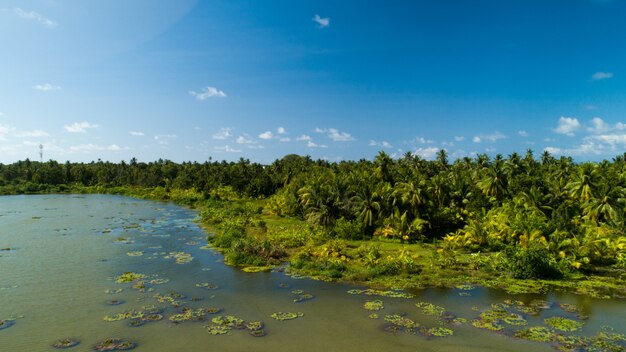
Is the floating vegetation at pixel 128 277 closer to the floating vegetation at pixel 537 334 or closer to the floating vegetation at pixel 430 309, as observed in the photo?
the floating vegetation at pixel 430 309

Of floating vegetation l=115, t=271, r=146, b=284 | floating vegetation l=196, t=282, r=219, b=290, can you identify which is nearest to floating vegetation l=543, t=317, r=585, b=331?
floating vegetation l=196, t=282, r=219, b=290

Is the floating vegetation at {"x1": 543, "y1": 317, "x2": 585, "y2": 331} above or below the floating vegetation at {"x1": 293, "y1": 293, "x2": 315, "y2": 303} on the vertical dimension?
below

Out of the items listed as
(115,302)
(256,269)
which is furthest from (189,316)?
(256,269)

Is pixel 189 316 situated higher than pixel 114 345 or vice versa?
pixel 189 316

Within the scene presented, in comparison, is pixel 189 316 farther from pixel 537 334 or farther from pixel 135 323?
pixel 537 334

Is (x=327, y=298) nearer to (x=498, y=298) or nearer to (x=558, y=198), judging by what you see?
(x=498, y=298)

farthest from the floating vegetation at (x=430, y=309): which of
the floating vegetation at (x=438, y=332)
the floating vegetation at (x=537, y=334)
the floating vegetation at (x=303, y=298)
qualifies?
the floating vegetation at (x=303, y=298)

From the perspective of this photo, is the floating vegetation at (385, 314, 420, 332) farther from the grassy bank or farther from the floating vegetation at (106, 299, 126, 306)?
the floating vegetation at (106, 299, 126, 306)

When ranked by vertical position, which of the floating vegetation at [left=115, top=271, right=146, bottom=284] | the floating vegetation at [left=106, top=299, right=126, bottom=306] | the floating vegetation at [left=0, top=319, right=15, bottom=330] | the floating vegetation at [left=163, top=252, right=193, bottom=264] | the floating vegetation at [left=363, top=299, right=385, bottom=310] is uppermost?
the floating vegetation at [left=163, top=252, right=193, bottom=264]
